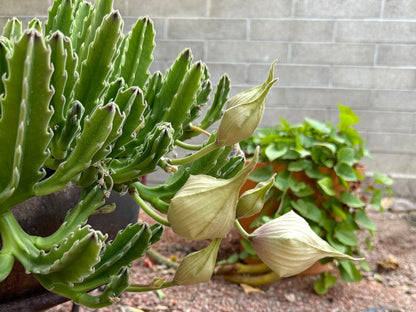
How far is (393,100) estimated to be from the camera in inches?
94.4

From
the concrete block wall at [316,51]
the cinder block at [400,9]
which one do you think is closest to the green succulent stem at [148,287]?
the concrete block wall at [316,51]

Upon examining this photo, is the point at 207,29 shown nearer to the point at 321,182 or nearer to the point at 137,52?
the point at 321,182

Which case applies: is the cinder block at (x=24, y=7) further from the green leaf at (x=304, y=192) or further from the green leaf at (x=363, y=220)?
the green leaf at (x=363, y=220)

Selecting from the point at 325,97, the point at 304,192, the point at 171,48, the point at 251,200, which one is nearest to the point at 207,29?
the point at 171,48

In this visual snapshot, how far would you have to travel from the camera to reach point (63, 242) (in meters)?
0.28

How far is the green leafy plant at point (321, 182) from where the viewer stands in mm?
1422

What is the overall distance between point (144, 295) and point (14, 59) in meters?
1.21

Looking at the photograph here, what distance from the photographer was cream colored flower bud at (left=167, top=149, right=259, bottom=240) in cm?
29

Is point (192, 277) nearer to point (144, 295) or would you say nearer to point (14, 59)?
point (14, 59)

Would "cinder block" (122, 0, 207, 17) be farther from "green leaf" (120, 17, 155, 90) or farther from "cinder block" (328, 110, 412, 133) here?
"green leaf" (120, 17, 155, 90)

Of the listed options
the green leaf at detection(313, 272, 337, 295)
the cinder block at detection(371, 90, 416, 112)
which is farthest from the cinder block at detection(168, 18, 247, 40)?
the green leaf at detection(313, 272, 337, 295)

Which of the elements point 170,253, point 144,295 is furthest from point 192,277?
point 170,253

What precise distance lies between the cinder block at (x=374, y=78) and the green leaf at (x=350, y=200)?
1.08 m

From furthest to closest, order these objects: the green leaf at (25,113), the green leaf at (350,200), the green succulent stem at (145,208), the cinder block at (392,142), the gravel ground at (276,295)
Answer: the cinder block at (392,142) → the green leaf at (350,200) → the gravel ground at (276,295) → the green succulent stem at (145,208) → the green leaf at (25,113)
